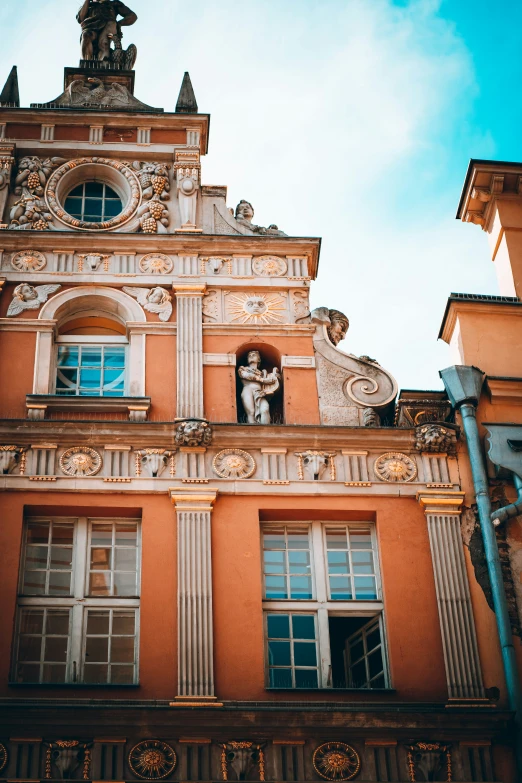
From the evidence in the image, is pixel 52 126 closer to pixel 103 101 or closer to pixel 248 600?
pixel 103 101

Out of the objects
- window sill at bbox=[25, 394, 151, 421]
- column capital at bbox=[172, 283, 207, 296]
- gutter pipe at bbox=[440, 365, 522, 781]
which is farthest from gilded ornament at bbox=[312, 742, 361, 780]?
column capital at bbox=[172, 283, 207, 296]

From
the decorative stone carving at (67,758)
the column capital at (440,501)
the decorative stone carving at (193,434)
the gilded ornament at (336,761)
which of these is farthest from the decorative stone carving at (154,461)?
the gilded ornament at (336,761)

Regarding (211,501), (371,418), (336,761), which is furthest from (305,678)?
(371,418)

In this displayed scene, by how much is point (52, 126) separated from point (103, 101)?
112 cm

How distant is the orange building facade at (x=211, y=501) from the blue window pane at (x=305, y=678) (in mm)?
42

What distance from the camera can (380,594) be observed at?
55.7 ft

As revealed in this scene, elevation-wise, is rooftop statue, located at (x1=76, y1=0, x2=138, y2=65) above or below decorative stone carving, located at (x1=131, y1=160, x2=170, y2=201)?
above

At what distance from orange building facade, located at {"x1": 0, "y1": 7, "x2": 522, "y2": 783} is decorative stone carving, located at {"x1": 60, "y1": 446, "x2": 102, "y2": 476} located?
6cm

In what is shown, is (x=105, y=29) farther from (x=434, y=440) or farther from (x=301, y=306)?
(x=434, y=440)

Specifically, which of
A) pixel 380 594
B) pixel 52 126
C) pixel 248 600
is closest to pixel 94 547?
pixel 248 600

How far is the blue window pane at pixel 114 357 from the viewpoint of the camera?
62.6ft

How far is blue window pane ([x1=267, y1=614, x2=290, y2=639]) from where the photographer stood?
54.6ft

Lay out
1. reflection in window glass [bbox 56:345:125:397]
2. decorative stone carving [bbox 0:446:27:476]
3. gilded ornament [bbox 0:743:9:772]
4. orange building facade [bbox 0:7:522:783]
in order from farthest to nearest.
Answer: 1. reflection in window glass [bbox 56:345:125:397]
2. decorative stone carving [bbox 0:446:27:476]
3. orange building facade [bbox 0:7:522:783]
4. gilded ornament [bbox 0:743:9:772]

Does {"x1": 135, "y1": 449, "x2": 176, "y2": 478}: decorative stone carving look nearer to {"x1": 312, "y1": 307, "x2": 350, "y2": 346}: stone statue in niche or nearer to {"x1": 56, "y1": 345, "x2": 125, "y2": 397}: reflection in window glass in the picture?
{"x1": 56, "y1": 345, "x2": 125, "y2": 397}: reflection in window glass
